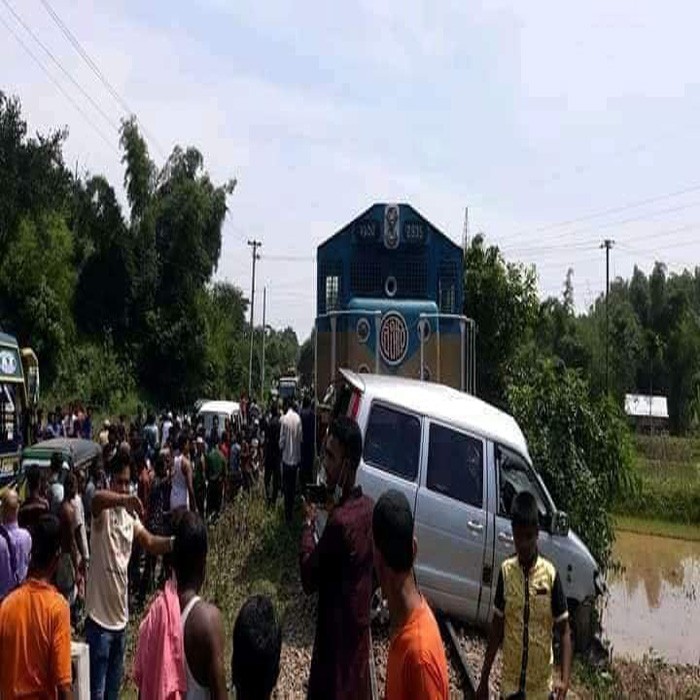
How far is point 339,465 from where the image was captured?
536 centimetres

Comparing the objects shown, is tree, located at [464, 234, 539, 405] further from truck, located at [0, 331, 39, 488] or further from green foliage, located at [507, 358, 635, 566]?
truck, located at [0, 331, 39, 488]

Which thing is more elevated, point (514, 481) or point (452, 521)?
point (514, 481)

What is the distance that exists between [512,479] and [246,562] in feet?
13.8

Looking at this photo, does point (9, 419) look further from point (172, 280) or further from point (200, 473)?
point (172, 280)

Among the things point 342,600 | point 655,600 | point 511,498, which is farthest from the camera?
point 655,600

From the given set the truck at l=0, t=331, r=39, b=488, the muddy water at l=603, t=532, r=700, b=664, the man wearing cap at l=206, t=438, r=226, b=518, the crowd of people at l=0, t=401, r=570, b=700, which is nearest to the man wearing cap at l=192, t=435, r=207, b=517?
the man wearing cap at l=206, t=438, r=226, b=518

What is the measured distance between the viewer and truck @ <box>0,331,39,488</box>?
17391 mm

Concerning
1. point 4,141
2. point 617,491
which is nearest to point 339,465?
point 617,491

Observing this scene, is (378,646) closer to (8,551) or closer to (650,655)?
(8,551)

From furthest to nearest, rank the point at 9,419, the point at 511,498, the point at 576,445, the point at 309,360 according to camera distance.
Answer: the point at 309,360
the point at 9,419
the point at 576,445
the point at 511,498

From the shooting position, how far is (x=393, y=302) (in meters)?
14.1

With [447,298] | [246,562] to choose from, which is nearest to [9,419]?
[246,562]

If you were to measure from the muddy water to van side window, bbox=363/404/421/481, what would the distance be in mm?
7723

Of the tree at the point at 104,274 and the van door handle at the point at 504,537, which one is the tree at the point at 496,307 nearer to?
the van door handle at the point at 504,537
